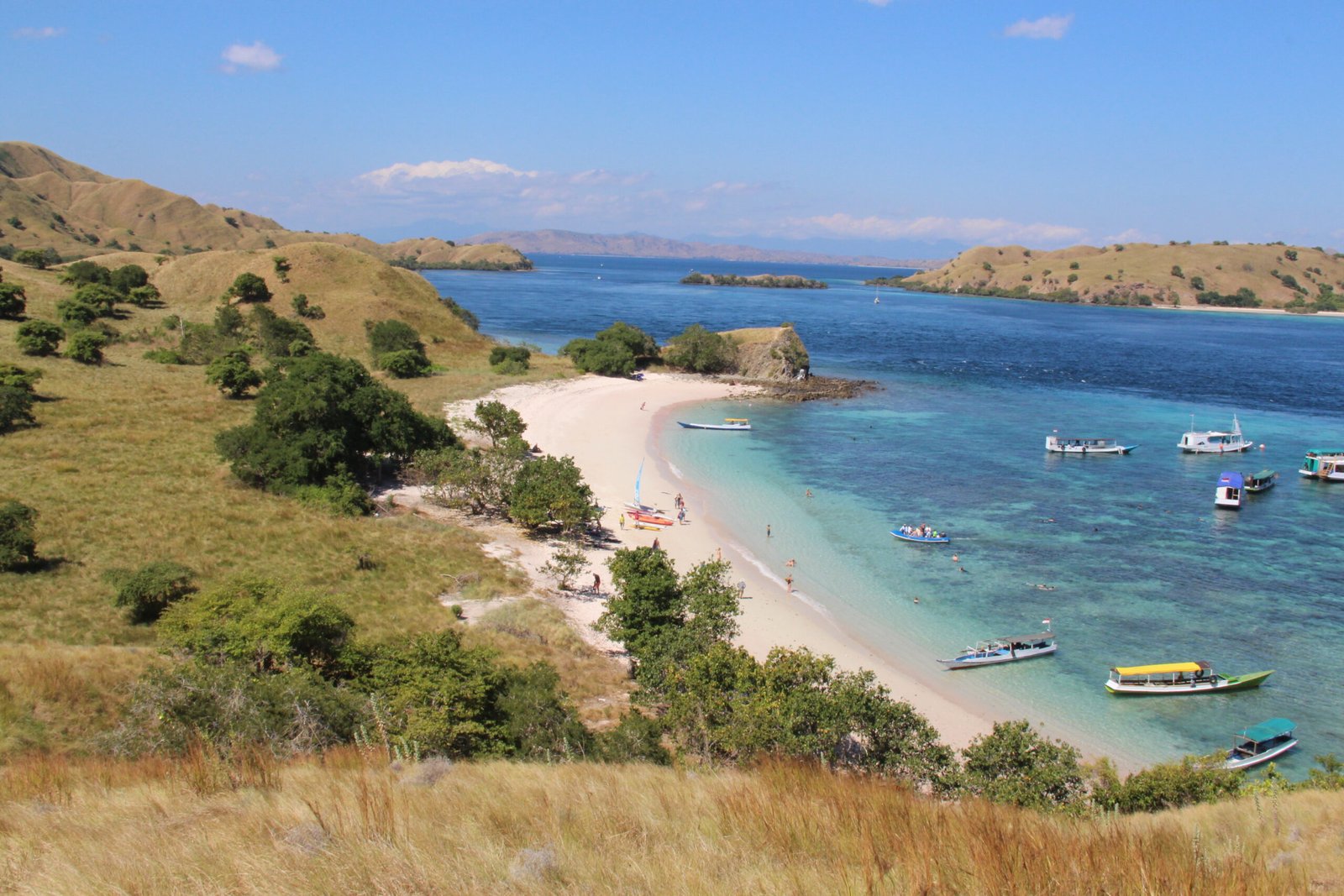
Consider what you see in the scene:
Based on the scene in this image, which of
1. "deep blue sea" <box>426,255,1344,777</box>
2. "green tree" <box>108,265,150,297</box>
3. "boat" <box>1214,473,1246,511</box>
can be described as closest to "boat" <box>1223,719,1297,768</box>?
"deep blue sea" <box>426,255,1344,777</box>

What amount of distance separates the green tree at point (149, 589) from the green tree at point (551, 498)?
43.7ft

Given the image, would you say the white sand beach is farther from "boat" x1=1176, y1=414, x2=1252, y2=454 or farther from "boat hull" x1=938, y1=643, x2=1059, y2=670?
"boat" x1=1176, y1=414, x2=1252, y2=454

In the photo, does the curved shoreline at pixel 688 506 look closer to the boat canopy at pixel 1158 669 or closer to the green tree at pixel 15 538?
the boat canopy at pixel 1158 669

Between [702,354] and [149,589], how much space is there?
6387 cm

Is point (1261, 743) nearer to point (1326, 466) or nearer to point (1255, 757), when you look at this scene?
point (1255, 757)

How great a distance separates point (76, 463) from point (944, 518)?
40809 mm

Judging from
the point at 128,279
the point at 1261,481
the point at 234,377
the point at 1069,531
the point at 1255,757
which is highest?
the point at 128,279

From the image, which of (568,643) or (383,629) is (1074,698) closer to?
(568,643)

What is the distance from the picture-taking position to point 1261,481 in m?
47.8

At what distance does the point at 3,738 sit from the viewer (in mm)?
13281

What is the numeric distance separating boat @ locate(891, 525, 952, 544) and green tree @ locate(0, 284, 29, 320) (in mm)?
69499

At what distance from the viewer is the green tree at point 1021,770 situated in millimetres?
14094

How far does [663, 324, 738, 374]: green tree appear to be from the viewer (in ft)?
269

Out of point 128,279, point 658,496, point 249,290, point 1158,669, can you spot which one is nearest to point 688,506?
point 658,496
